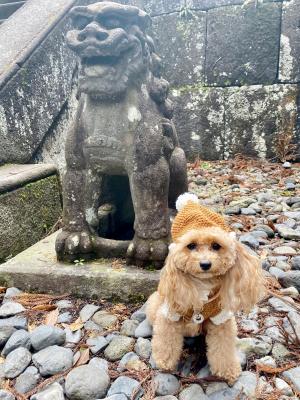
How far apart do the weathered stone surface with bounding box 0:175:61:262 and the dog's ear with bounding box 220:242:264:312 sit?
1610mm

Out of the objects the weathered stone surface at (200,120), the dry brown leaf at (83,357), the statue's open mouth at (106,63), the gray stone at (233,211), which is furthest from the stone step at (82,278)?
the weathered stone surface at (200,120)

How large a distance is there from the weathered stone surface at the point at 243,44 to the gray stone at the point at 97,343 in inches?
143

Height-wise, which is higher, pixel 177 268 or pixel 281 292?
pixel 177 268

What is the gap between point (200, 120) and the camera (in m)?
4.73

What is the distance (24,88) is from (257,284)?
239cm

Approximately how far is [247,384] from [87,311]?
83cm

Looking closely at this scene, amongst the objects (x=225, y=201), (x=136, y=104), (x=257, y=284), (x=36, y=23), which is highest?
(x=36, y=23)

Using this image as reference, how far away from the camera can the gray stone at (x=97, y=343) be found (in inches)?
66.3

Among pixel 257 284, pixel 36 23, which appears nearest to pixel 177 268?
pixel 257 284

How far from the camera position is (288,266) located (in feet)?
7.36

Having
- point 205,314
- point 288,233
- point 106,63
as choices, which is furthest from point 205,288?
point 288,233

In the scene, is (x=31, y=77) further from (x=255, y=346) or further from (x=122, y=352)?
(x=255, y=346)

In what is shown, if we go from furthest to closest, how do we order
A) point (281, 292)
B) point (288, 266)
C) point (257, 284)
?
point (288, 266) → point (281, 292) → point (257, 284)

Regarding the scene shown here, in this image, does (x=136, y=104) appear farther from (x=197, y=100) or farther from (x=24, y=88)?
(x=197, y=100)
